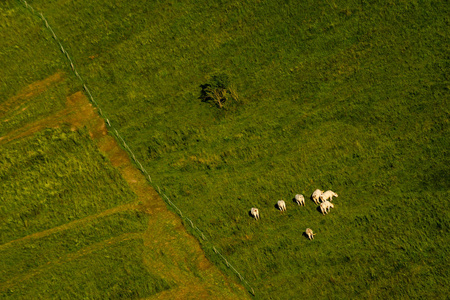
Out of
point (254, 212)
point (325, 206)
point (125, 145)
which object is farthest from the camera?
point (125, 145)

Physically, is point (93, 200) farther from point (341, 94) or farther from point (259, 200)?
point (341, 94)

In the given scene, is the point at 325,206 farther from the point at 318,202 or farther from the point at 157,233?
the point at 157,233

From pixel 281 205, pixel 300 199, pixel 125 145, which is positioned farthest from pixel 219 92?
pixel 300 199

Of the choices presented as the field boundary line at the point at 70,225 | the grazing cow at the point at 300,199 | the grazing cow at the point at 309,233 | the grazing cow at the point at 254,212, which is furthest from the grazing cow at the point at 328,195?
the field boundary line at the point at 70,225

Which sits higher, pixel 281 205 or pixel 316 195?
pixel 281 205

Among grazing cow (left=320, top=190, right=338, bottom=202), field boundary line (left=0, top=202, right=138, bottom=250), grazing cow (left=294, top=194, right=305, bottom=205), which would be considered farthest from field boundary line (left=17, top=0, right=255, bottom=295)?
grazing cow (left=320, top=190, right=338, bottom=202)

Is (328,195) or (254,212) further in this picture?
(328,195)

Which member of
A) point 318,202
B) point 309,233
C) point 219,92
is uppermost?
point 219,92
